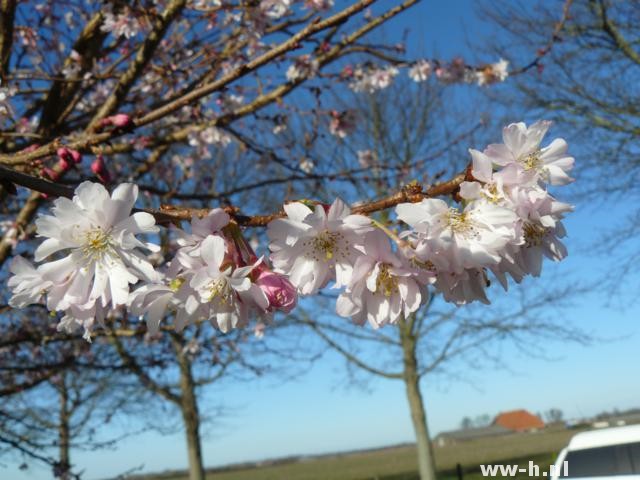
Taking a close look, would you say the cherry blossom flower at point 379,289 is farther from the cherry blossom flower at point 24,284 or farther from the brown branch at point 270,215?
the cherry blossom flower at point 24,284

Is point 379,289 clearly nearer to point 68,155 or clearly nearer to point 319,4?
point 68,155

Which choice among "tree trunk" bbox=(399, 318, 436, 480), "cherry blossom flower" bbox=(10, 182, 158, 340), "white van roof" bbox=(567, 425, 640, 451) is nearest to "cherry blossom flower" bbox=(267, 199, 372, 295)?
"cherry blossom flower" bbox=(10, 182, 158, 340)

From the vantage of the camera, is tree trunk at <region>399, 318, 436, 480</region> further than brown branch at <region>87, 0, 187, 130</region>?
Yes

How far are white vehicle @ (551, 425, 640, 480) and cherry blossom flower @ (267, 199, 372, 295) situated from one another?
26.2 feet

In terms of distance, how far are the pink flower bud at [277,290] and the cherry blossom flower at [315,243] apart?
2 centimetres

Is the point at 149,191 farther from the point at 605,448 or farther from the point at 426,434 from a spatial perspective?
the point at 426,434

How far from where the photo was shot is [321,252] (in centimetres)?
105

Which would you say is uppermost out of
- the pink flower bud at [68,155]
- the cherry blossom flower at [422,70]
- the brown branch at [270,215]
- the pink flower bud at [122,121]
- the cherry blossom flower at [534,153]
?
the cherry blossom flower at [422,70]

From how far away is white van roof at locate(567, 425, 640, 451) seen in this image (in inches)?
311

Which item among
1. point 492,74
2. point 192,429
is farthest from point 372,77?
point 192,429

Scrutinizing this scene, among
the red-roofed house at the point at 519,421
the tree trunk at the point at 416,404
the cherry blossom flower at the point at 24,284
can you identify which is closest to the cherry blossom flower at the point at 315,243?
the cherry blossom flower at the point at 24,284

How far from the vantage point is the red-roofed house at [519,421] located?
65300mm

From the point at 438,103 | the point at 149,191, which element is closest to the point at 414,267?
the point at 149,191

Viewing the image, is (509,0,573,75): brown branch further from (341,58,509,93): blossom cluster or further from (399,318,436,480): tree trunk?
(399,318,436,480): tree trunk
